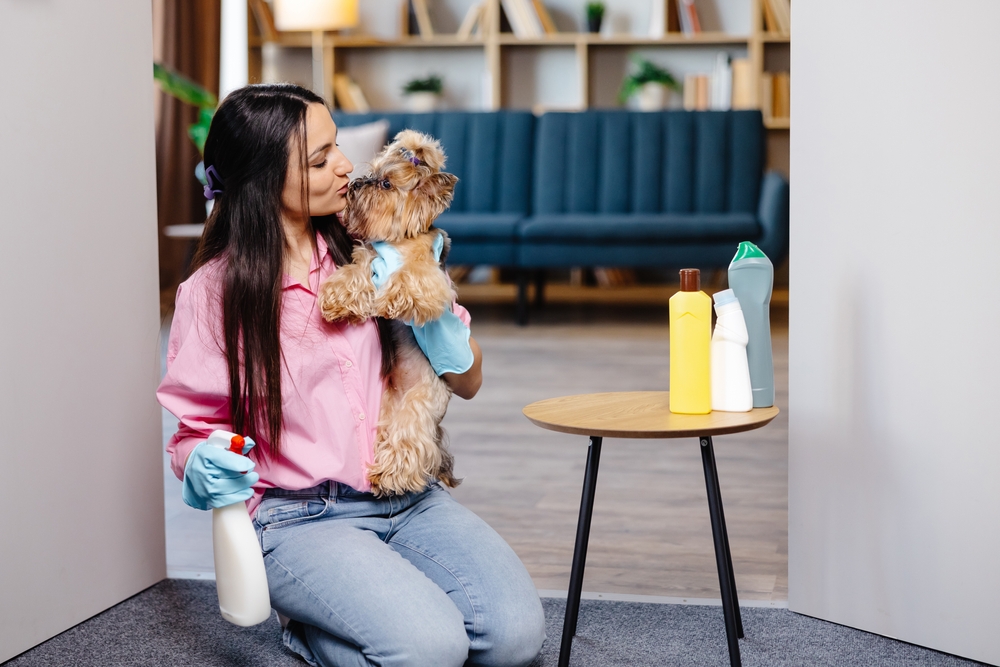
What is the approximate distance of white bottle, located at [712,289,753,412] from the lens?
4.97 ft

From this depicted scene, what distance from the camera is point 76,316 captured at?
1.79 m

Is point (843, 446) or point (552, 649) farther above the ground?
point (843, 446)

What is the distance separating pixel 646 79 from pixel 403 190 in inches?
189

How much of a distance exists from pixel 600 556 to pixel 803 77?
1.02m

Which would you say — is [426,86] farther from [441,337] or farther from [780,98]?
[441,337]

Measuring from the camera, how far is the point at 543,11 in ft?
20.3

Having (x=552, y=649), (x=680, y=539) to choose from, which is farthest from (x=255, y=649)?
(x=680, y=539)

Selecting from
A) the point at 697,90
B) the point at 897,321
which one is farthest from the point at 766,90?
the point at 897,321

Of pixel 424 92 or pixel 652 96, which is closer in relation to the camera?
pixel 652 96

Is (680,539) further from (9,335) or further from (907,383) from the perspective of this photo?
(9,335)

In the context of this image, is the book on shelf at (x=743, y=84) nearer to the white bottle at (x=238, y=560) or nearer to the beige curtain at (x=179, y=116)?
the beige curtain at (x=179, y=116)

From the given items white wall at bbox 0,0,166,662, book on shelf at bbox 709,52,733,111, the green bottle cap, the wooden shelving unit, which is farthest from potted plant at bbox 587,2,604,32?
the green bottle cap

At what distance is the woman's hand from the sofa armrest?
3562 millimetres

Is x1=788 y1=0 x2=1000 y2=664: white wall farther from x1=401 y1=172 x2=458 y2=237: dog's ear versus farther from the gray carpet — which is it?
x1=401 y1=172 x2=458 y2=237: dog's ear
